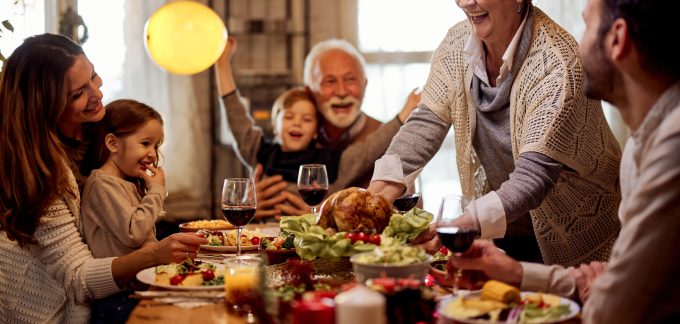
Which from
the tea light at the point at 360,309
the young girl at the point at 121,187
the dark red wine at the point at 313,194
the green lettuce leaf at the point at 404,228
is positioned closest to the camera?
the tea light at the point at 360,309

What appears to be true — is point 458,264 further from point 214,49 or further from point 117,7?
point 117,7

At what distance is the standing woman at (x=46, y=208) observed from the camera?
5.27ft

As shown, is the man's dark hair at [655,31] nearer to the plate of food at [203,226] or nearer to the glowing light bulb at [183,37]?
the plate of food at [203,226]

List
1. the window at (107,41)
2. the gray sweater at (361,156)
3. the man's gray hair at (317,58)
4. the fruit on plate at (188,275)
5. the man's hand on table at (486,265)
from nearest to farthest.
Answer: the man's hand on table at (486,265) < the fruit on plate at (188,275) < the gray sweater at (361,156) < the man's gray hair at (317,58) < the window at (107,41)

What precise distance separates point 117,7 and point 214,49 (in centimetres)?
271

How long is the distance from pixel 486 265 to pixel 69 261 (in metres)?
1.21

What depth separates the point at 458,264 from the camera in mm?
1182

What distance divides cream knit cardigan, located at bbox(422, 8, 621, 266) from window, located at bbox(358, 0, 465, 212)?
2.99m

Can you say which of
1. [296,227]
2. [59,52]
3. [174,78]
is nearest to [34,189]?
[59,52]

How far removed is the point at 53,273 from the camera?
5.41 feet

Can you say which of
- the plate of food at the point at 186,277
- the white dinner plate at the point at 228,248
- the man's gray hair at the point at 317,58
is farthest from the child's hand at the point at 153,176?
the man's gray hair at the point at 317,58

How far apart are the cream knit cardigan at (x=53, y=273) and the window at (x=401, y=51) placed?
3.55 meters

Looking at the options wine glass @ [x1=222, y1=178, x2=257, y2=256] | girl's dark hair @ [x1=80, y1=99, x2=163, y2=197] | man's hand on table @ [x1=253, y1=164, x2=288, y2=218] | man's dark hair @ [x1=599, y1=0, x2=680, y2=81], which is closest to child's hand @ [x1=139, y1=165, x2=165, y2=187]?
girl's dark hair @ [x1=80, y1=99, x2=163, y2=197]

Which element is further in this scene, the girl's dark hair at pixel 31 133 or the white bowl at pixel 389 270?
the girl's dark hair at pixel 31 133
